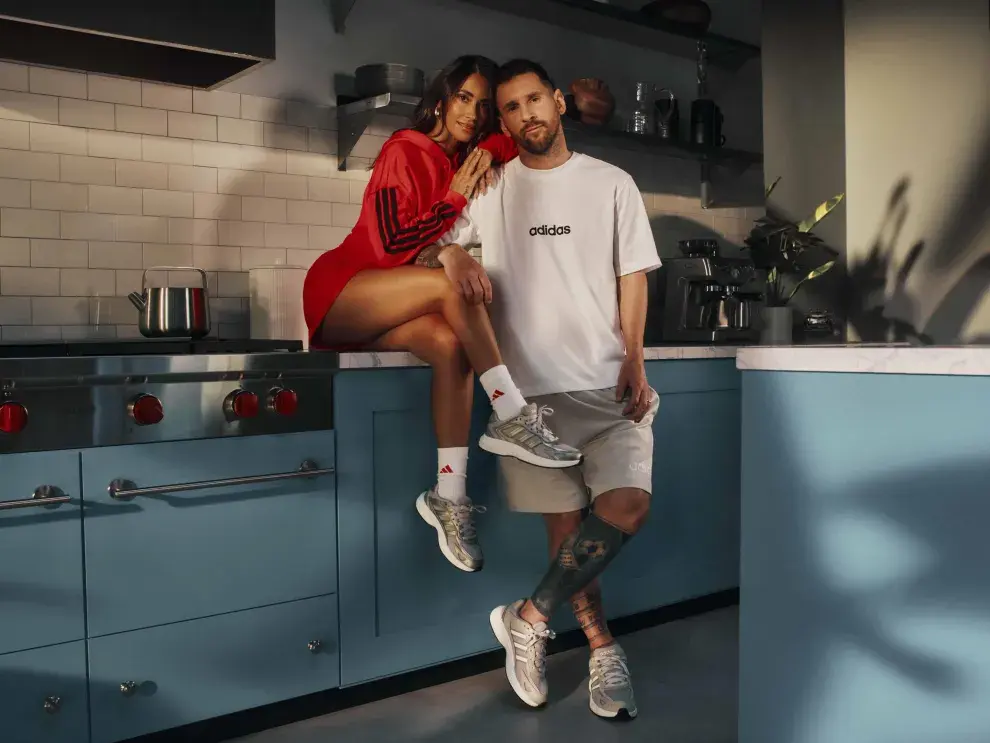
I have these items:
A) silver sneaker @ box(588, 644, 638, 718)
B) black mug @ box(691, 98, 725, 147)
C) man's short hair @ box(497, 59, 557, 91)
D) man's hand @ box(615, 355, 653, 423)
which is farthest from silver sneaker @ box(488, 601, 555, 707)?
black mug @ box(691, 98, 725, 147)

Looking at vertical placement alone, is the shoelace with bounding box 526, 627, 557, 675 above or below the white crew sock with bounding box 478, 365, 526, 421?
below

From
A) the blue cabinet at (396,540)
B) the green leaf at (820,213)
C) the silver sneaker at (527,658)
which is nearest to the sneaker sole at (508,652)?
the silver sneaker at (527,658)

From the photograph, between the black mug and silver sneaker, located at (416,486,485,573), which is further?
the black mug

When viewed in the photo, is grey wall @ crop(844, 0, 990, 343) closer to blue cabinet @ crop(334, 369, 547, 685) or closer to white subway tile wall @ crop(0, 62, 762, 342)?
blue cabinet @ crop(334, 369, 547, 685)

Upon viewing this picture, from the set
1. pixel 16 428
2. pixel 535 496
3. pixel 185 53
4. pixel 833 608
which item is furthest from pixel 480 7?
pixel 833 608

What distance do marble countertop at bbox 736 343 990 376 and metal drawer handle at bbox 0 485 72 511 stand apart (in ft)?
4.50

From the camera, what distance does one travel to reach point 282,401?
2.38 meters

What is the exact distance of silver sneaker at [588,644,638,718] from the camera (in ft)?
8.34

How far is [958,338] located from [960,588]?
142 centimetres

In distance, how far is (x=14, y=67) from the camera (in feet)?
8.62

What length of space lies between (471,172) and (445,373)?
0.55 meters

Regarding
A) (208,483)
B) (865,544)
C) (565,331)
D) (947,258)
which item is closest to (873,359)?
(865,544)

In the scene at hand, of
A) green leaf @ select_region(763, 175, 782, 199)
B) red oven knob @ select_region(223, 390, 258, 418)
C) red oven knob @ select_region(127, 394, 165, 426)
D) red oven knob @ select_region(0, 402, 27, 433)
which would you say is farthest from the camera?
green leaf @ select_region(763, 175, 782, 199)

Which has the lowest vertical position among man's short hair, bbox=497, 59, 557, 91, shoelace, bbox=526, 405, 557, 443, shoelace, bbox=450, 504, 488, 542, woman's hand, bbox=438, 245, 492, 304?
shoelace, bbox=450, 504, 488, 542
